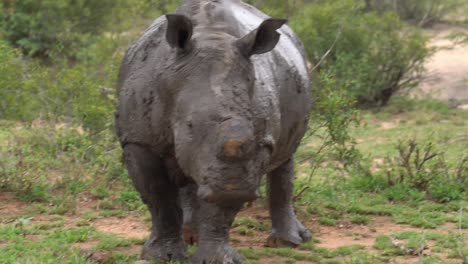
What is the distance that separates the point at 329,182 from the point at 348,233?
1.91 meters

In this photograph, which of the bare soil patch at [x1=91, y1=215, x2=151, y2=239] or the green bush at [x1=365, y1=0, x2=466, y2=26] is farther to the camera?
the green bush at [x1=365, y1=0, x2=466, y2=26]

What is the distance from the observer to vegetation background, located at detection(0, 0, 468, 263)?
6.36 m

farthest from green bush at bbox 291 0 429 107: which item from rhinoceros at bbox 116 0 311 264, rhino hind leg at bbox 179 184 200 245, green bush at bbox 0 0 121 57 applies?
rhinoceros at bbox 116 0 311 264

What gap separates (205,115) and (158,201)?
3.90 ft

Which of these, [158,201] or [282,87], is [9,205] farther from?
[282,87]

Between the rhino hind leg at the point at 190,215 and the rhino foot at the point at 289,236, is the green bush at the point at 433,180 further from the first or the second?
the rhino hind leg at the point at 190,215

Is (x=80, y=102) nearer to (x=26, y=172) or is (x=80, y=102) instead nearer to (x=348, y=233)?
(x=26, y=172)

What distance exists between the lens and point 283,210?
22.5ft

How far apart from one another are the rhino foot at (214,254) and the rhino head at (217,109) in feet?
1.85

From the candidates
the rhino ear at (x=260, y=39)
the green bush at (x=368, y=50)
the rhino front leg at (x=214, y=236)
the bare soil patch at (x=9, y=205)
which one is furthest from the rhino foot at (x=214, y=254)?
the green bush at (x=368, y=50)

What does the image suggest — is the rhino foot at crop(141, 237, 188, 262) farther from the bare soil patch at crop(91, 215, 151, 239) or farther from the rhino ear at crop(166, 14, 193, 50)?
the rhino ear at crop(166, 14, 193, 50)

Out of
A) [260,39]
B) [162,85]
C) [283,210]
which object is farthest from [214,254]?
[283,210]

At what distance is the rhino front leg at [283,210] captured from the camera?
665 centimetres

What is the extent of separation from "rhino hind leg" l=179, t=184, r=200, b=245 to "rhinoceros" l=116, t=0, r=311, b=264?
2.84 ft
